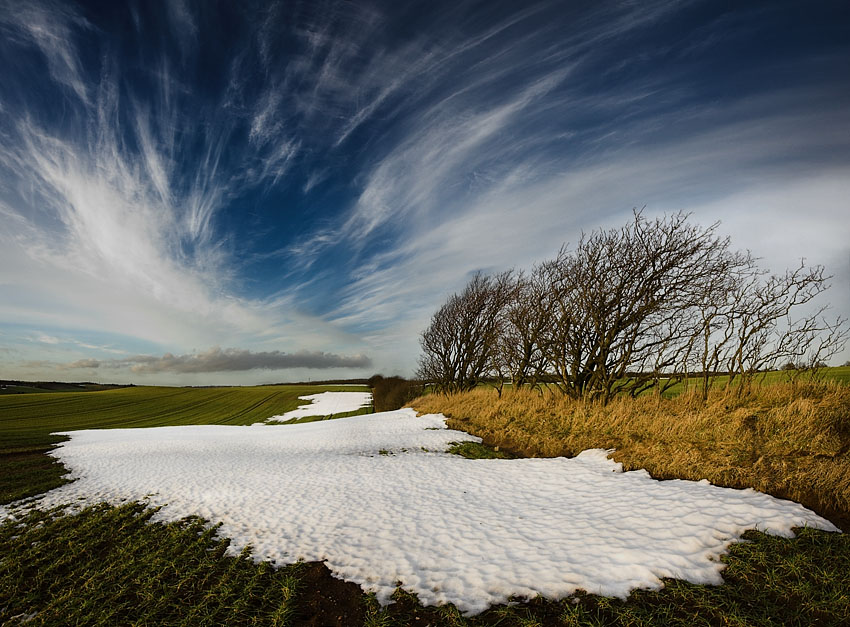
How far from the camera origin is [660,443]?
10008 millimetres

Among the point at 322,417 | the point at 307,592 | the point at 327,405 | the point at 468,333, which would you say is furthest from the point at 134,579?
the point at 327,405

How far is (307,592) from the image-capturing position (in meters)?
5.05

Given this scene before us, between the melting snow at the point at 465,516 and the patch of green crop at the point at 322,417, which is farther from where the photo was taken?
the patch of green crop at the point at 322,417

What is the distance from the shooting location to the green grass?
20.3 m

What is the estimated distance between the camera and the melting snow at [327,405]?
48.0 metres

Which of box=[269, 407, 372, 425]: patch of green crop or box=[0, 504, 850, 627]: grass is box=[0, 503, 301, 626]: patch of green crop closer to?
box=[0, 504, 850, 627]: grass

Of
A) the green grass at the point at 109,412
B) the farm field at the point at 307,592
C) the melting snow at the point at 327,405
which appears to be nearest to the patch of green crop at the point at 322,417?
the melting snow at the point at 327,405

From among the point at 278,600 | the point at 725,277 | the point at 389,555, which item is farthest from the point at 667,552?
the point at 725,277

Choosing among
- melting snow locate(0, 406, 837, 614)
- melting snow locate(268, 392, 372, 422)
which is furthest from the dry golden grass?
melting snow locate(268, 392, 372, 422)

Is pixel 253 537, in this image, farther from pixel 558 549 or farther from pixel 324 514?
pixel 558 549

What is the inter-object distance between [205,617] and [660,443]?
1108 cm

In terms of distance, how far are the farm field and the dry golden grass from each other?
2.00 meters

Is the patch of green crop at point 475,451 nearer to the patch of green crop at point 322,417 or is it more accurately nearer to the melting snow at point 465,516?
the melting snow at point 465,516

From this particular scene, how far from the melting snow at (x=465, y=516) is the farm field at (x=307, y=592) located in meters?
0.26
